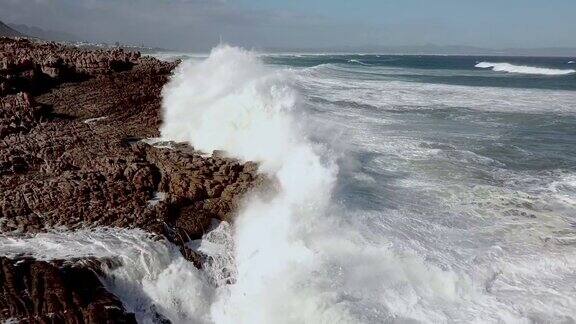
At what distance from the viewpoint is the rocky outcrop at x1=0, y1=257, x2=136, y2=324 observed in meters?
5.35

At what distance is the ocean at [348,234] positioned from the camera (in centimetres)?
664

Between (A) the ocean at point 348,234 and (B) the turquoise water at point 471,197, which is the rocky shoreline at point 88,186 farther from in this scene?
(B) the turquoise water at point 471,197

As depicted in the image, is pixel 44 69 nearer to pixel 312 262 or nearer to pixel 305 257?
pixel 305 257

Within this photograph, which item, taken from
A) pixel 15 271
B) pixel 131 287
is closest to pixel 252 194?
pixel 131 287

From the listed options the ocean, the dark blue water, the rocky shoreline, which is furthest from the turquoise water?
the dark blue water

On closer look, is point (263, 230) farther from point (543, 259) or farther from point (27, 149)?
point (27, 149)

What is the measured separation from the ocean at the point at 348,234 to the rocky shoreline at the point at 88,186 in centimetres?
35

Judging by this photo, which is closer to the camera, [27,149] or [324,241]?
[324,241]

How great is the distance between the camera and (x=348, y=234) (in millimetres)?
8047

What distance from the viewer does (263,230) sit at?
25.9 feet

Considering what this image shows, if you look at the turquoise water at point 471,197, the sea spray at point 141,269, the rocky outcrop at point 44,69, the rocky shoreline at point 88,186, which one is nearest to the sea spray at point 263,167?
the sea spray at point 141,269

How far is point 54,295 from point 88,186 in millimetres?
3029

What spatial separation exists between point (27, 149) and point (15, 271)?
15.2 ft

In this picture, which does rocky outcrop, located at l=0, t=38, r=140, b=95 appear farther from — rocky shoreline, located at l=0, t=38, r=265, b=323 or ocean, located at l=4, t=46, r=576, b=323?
ocean, located at l=4, t=46, r=576, b=323
